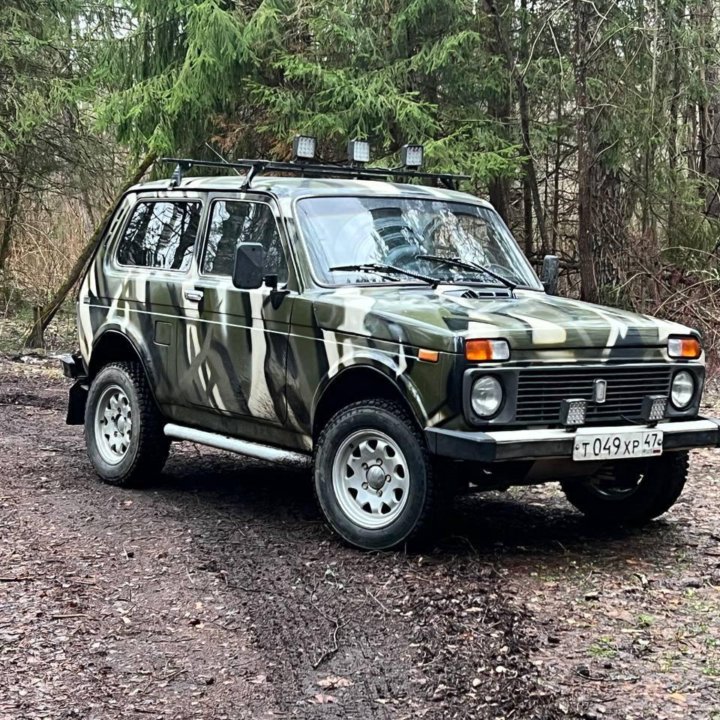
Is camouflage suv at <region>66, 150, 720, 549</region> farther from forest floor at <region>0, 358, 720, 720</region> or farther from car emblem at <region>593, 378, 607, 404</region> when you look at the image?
forest floor at <region>0, 358, 720, 720</region>

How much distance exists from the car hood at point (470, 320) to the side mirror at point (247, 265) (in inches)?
16.7

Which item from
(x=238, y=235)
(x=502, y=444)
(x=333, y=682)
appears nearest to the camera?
(x=333, y=682)

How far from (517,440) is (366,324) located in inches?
41.6

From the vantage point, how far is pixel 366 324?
233 inches

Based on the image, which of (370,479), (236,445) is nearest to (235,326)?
(236,445)

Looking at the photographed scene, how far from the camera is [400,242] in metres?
6.72

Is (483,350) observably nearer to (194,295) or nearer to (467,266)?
(467,266)

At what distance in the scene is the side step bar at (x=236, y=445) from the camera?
21.3 feet

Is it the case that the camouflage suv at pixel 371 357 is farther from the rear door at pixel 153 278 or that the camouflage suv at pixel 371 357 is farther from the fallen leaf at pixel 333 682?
the fallen leaf at pixel 333 682

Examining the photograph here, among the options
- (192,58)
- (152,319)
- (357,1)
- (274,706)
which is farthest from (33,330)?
(274,706)

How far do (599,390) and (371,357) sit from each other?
1.20m

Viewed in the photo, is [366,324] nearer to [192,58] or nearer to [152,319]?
[152,319]

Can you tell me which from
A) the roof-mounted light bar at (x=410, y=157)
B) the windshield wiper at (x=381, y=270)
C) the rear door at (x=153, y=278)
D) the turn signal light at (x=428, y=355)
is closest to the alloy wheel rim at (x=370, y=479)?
the turn signal light at (x=428, y=355)

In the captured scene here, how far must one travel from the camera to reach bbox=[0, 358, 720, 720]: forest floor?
13.6ft
